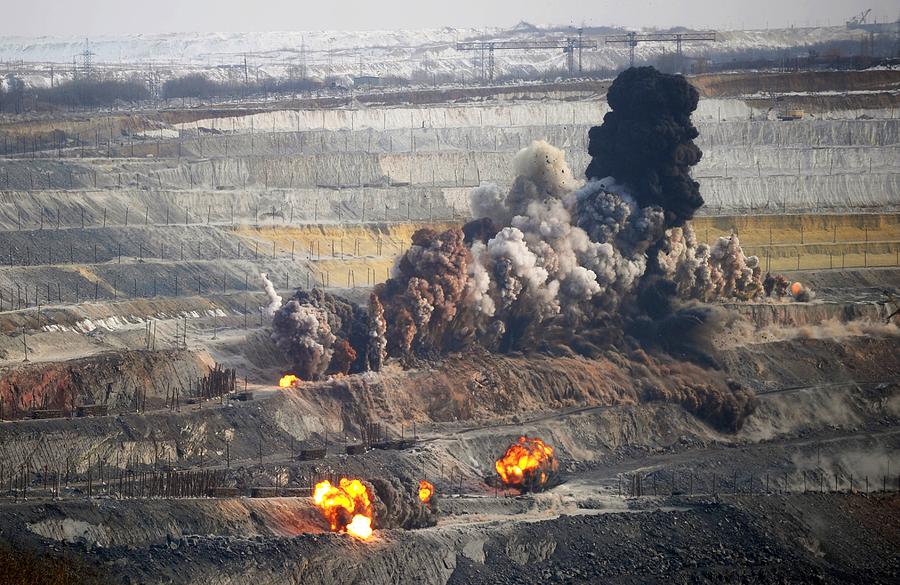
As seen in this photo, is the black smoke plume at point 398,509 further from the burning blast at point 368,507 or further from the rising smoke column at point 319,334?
the rising smoke column at point 319,334

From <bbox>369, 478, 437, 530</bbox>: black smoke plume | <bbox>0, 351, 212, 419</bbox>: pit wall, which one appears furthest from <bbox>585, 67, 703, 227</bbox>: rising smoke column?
<bbox>369, 478, 437, 530</bbox>: black smoke plume

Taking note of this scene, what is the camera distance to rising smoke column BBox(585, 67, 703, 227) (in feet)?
635

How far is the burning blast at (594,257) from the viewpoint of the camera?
598 ft

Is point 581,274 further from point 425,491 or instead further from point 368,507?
point 368,507

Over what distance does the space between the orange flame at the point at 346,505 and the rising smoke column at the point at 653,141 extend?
63833mm

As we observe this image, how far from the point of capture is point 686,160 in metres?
197

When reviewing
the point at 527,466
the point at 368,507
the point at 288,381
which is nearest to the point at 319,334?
the point at 288,381

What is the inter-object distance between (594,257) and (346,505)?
59453 millimetres

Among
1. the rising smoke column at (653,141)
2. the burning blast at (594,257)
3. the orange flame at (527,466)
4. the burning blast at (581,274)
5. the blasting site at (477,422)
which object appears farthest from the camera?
the rising smoke column at (653,141)

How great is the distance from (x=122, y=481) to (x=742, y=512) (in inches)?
1622

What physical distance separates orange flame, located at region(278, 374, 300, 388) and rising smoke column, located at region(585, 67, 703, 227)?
40.2 m

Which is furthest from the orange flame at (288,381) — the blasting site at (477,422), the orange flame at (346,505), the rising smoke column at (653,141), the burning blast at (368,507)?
the rising smoke column at (653,141)

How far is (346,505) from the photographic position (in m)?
137

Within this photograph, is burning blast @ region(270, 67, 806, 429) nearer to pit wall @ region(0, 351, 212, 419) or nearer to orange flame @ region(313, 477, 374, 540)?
pit wall @ region(0, 351, 212, 419)
